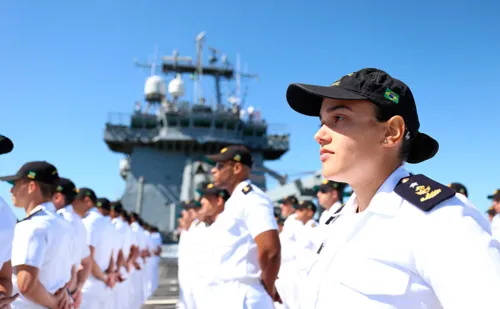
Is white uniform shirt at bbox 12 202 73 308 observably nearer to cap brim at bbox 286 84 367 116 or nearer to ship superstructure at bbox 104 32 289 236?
cap brim at bbox 286 84 367 116

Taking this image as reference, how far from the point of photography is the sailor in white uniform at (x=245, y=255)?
3.57 meters

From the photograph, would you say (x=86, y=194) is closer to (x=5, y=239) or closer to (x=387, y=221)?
(x=5, y=239)

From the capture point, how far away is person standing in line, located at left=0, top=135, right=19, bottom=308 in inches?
89.5

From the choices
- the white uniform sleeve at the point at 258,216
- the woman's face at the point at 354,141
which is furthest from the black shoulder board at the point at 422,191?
the white uniform sleeve at the point at 258,216

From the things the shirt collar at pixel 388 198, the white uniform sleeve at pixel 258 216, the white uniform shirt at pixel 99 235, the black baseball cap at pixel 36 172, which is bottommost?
the white uniform shirt at pixel 99 235

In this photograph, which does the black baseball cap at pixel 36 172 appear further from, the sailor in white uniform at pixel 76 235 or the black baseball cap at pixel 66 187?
the black baseball cap at pixel 66 187

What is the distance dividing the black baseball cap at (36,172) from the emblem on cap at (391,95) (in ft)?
9.07

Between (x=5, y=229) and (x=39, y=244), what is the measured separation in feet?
2.53

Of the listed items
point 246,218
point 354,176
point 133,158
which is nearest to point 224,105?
point 133,158

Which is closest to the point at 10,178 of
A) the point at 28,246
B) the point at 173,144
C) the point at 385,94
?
the point at 28,246

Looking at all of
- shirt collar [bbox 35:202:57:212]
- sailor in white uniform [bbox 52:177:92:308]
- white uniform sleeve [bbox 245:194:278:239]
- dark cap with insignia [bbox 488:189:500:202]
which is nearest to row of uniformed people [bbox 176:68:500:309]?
white uniform sleeve [bbox 245:194:278:239]

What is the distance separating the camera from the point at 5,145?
7.68ft

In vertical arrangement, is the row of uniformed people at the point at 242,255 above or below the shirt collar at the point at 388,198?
below

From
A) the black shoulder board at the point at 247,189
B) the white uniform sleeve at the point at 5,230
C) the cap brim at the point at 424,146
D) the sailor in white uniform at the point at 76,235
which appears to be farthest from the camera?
the sailor in white uniform at the point at 76,235
